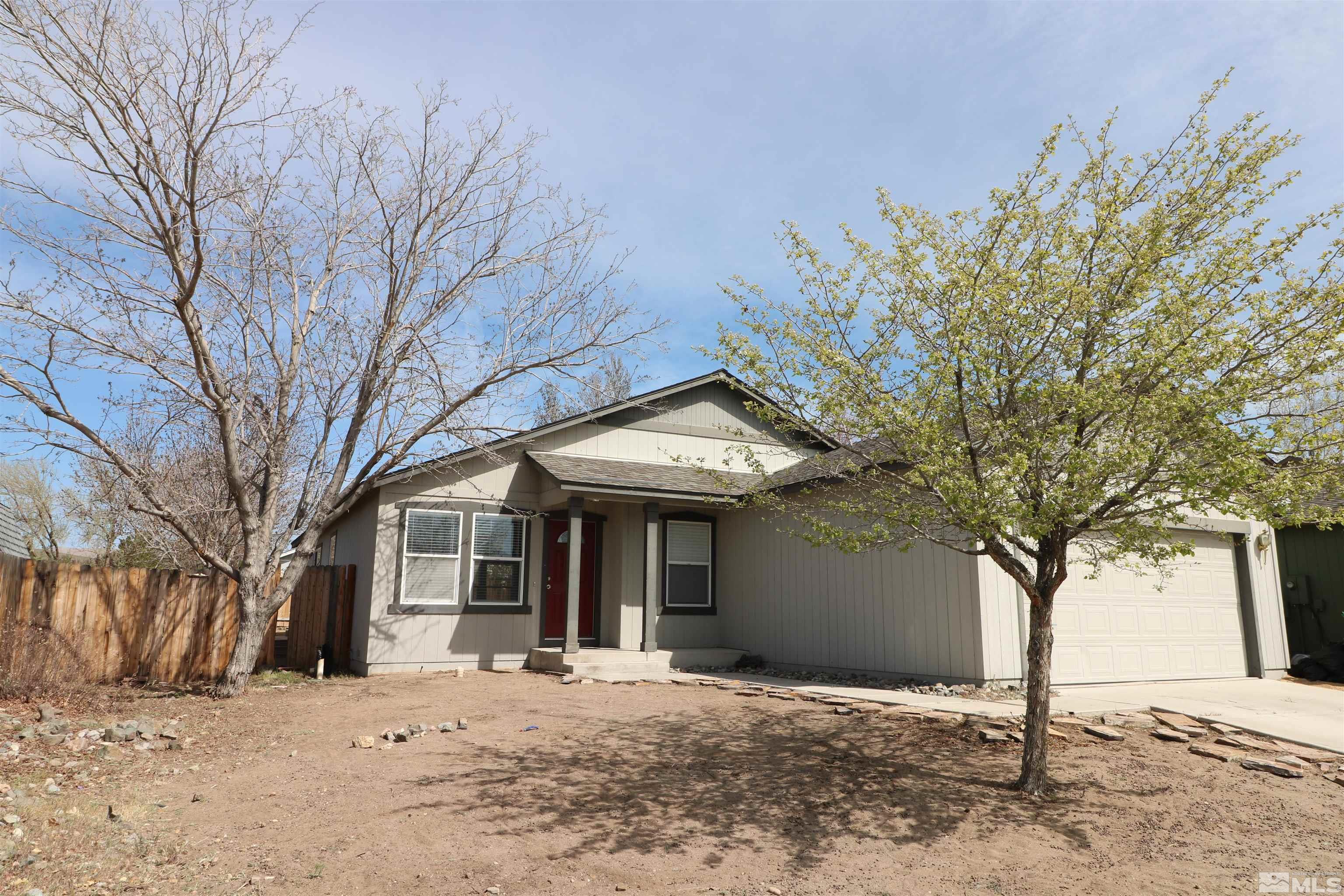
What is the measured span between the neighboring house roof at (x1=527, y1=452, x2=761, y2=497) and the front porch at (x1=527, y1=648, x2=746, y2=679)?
2626mm

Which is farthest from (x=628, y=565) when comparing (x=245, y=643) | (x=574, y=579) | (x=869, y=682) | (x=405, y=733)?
(x=405, y=733)

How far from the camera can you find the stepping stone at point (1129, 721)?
7.71m

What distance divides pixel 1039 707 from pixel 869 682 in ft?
17.1

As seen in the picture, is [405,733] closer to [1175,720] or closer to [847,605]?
[847,605]

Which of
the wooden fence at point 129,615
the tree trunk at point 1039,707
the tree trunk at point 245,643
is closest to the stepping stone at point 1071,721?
the tree trunk at point 1039,707

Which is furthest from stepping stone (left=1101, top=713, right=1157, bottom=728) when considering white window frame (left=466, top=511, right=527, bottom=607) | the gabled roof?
white window frame (left=466, top=511, right=527, bottom=607)

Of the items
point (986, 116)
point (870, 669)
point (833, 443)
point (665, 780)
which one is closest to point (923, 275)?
point (833, 443)

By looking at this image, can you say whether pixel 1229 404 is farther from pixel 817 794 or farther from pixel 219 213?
pixel 219 213

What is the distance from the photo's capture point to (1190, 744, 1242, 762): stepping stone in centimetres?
663

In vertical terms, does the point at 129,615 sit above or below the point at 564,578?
below

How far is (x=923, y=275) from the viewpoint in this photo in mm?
5805

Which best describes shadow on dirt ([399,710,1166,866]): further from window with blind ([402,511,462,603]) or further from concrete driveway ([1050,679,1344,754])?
window with blind ([402,511,462,603])

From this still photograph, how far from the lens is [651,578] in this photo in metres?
12.9

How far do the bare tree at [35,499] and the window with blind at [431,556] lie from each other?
1389 centimetres
